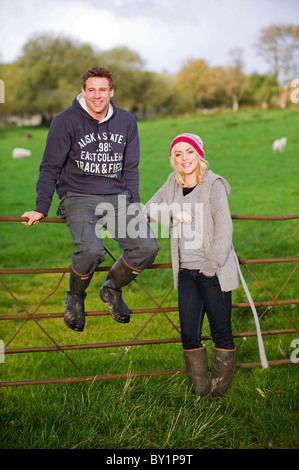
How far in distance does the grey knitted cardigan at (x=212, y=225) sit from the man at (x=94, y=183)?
0.48ft

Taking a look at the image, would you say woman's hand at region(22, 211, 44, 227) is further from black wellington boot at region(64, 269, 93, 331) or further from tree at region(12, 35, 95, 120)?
tree at region(12, 35, 95, 120)

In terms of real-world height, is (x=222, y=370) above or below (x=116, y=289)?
below

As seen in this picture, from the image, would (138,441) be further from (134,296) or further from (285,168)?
(285,168)

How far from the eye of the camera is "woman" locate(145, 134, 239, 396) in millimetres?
3227

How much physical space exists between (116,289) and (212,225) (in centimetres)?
75

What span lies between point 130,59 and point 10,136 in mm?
5885

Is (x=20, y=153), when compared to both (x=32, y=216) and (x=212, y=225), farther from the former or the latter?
(x=212, y=225)

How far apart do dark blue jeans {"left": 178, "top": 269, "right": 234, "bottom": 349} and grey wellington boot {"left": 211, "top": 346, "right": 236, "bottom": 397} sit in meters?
0.10

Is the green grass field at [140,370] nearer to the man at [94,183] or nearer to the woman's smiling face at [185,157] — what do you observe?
the man at [94,183]

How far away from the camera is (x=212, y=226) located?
328 cm

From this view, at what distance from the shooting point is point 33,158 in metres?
21.4

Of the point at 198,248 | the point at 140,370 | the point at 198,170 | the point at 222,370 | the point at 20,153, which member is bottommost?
the point at 140,370

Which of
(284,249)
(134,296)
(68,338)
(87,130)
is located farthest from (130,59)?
(87,130)

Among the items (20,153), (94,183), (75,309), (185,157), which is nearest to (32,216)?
(94,183)
